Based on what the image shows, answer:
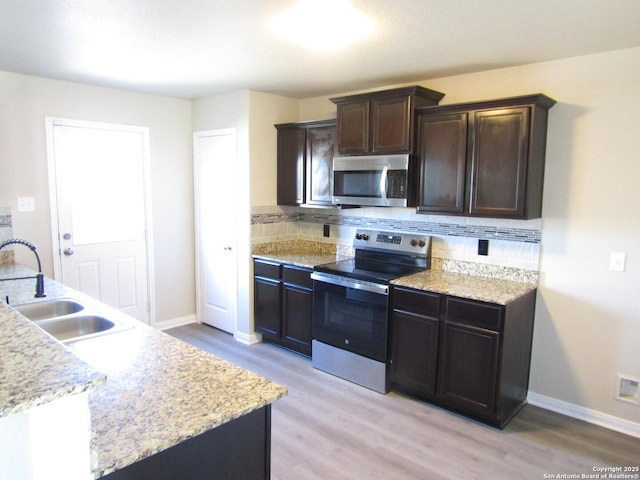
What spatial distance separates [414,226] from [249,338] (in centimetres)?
193

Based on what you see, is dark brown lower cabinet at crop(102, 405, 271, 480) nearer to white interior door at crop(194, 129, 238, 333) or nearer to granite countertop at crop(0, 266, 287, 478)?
granite countertop at crop(0, 266, 287, 478)

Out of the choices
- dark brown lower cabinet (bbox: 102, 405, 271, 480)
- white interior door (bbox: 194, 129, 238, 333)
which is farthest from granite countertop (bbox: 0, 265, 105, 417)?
white interior door (bbox: 194, 129, 238, 333)

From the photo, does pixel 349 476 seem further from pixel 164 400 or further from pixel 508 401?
pixel 164 400

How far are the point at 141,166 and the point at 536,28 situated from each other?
3593mm

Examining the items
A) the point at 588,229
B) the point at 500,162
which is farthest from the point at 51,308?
the point at 588,229

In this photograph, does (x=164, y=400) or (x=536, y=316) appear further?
(x=536, y=316)

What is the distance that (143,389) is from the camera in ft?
4.71

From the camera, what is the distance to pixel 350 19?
91.7 inches

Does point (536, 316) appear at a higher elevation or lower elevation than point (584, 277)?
lower

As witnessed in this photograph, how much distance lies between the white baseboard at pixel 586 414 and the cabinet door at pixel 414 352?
807 mm

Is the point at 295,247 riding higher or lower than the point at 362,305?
higher

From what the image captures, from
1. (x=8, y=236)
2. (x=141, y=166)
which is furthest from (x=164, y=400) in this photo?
(x=141, y=166)

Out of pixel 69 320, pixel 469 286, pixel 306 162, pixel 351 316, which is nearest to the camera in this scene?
pixel 69 320

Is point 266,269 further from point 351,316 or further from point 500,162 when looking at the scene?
point 500,162
